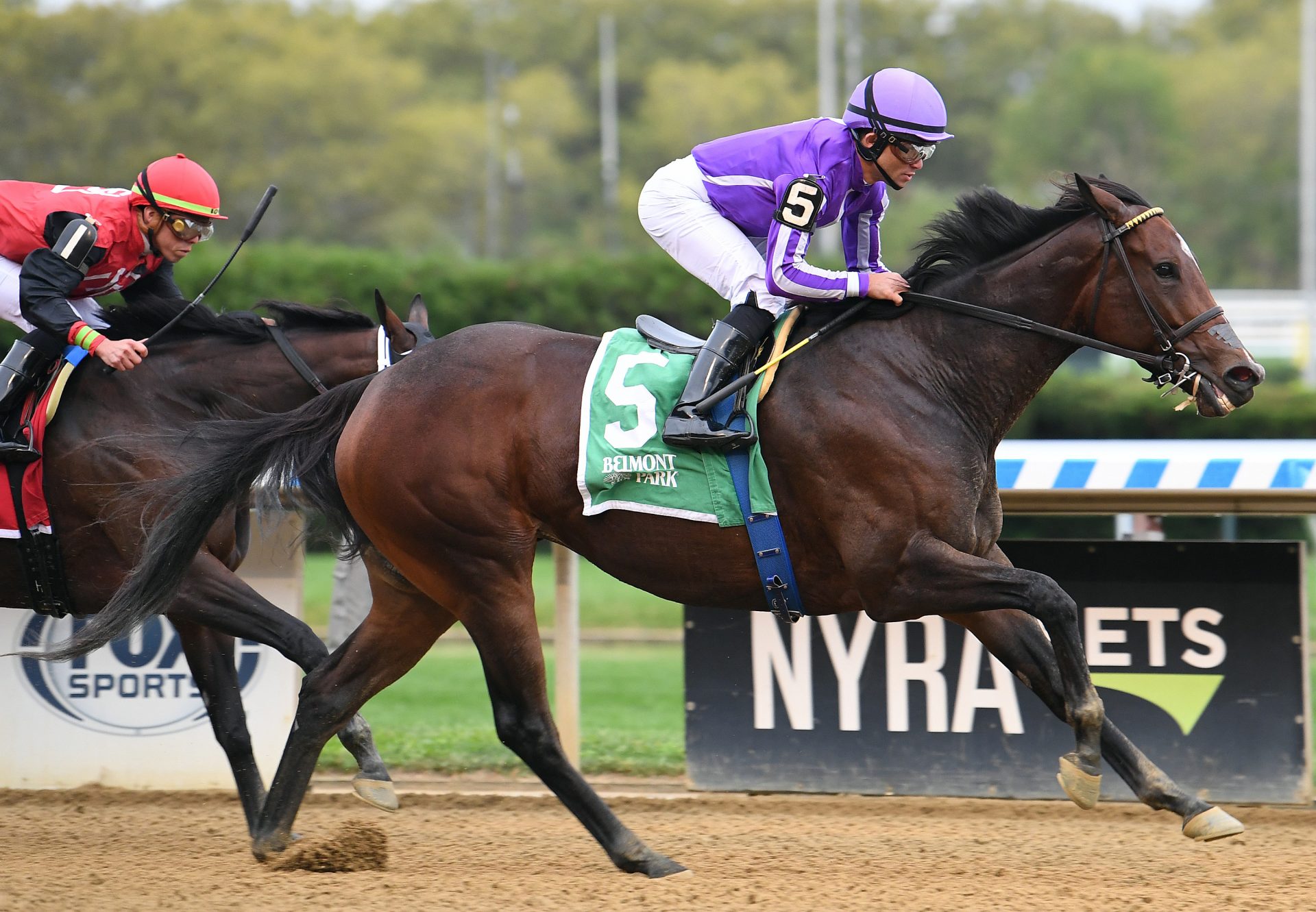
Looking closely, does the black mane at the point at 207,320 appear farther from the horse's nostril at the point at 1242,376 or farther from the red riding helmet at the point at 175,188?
the horse's nostril at the point at 1242,376

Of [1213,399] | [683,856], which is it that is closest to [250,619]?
[683,856]

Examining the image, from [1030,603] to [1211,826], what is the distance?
2.72 feet

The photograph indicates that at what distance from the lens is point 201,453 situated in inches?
193

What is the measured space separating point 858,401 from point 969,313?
1.48 feet

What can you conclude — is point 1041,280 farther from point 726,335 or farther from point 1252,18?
point 1252,18

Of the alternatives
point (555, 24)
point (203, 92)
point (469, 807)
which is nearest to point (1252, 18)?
point (555, 24)

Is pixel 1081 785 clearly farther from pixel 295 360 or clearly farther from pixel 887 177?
pixel 295 360

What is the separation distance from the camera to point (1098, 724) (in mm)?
4172

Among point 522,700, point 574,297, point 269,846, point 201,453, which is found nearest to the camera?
point 522,700

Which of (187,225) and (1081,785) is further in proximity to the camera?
(187,225)

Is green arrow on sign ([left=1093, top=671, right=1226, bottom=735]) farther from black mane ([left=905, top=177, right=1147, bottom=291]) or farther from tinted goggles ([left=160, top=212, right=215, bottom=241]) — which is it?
tinted goggles ([left=160, top=212, right=215, bottom=241])

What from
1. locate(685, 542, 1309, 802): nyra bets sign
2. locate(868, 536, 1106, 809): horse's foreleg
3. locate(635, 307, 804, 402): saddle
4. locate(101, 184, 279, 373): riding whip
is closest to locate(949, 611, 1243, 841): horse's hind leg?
locate(868, 536, 1106, 809): horse's foreleg

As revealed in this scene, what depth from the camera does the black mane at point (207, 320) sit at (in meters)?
5.53

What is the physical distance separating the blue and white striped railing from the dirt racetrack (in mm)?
1193
